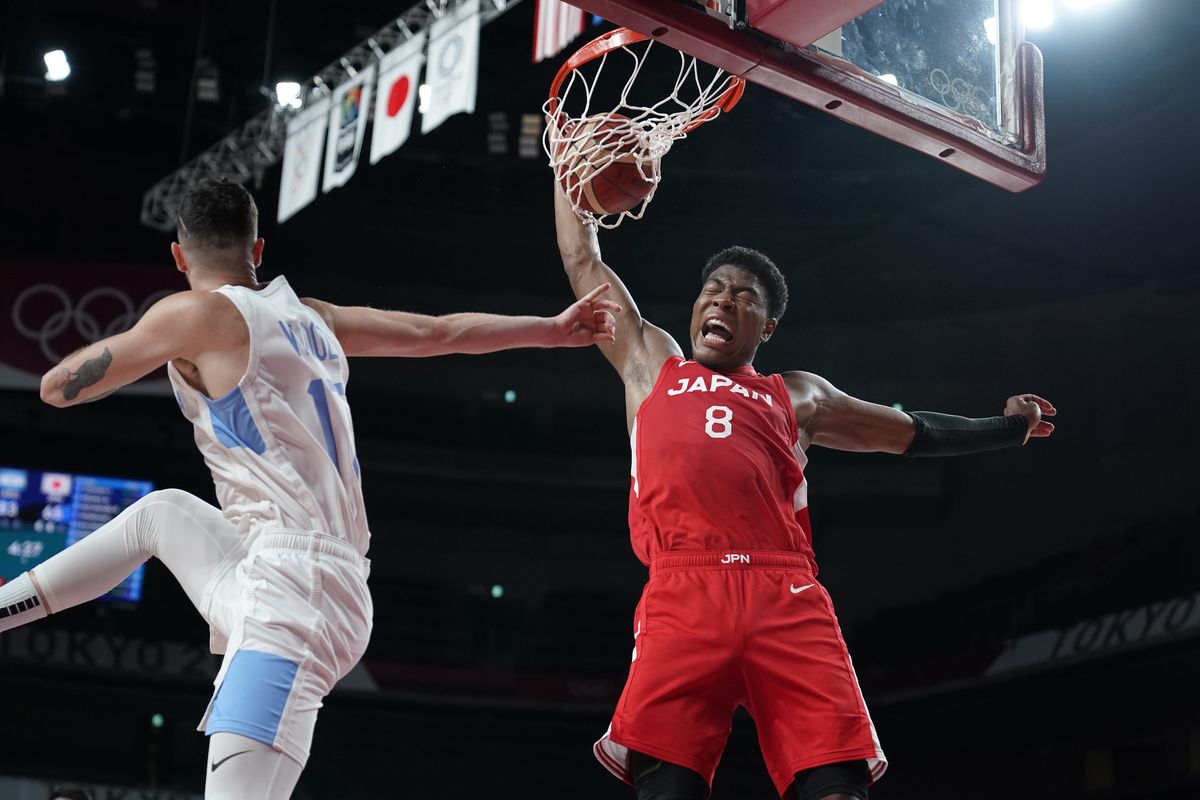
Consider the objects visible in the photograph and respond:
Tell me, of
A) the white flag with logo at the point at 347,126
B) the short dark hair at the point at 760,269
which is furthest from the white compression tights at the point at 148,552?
the white flag with logo at the point at 347,126

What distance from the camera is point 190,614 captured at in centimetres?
1397

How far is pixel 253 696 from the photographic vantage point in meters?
2.59

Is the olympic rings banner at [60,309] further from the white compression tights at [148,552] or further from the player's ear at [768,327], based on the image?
the white compression tights at [148,552]

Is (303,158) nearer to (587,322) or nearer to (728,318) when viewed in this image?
(728,318)

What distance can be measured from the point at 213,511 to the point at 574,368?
12.6 metres

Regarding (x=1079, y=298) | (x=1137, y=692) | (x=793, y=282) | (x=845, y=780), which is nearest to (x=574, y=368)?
(x=793, y=282)

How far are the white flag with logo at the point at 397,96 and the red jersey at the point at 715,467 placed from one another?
6.06 meters

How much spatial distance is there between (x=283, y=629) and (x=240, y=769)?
0.99 feet

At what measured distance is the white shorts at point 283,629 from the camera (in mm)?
2596

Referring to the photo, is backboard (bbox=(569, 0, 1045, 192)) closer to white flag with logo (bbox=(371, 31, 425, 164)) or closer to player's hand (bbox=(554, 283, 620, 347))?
player's hand (bbox=(554, 283, 620, 347))

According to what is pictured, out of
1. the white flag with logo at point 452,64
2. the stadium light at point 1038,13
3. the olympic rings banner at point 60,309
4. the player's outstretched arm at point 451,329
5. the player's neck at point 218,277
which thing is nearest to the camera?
the player's neck at point 218,277

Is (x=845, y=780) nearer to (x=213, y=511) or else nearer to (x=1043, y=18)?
(x=213, y=511)

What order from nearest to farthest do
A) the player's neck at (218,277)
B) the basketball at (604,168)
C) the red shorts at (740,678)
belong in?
the player's neck at (218,277), the red shorts at (740,678), the basketball at (604,168)

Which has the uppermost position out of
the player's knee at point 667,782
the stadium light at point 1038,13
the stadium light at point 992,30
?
the stadium light at point 1038,13
